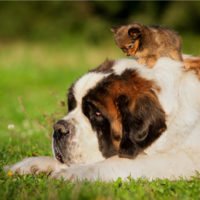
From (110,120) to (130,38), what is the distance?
120 cm

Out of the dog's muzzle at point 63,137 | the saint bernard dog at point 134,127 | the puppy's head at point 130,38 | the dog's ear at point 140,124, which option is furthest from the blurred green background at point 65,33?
the dog's ear at point 140,124

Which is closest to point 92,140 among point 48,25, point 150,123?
point 150,123

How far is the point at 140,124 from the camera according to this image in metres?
2.83

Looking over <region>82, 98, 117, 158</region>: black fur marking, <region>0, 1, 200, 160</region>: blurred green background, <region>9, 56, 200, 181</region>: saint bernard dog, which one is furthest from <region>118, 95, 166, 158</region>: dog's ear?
<region>0, 1, 200, 160</region>: blurred green background

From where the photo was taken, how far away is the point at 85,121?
9.87 ft

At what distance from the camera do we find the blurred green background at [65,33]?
1444 cm

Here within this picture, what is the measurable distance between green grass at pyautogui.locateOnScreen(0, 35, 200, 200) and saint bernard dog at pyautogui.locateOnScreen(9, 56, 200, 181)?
158 millimetres

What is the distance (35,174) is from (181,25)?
21.3 meters

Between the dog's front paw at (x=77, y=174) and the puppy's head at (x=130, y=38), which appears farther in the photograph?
the puppy's head at (x=130, y=38)

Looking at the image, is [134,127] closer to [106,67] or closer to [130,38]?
[106,67]

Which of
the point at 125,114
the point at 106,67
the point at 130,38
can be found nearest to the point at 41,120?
the point at 130,38

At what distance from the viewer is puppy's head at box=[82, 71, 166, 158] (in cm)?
283

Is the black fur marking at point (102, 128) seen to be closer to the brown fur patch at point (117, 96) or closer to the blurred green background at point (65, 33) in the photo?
the brown fur patch at point (117, 96)

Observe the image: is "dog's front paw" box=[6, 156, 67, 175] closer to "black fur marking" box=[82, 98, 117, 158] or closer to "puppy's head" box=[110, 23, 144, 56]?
"black fur marking" box=[82, 98, 117, 158]
